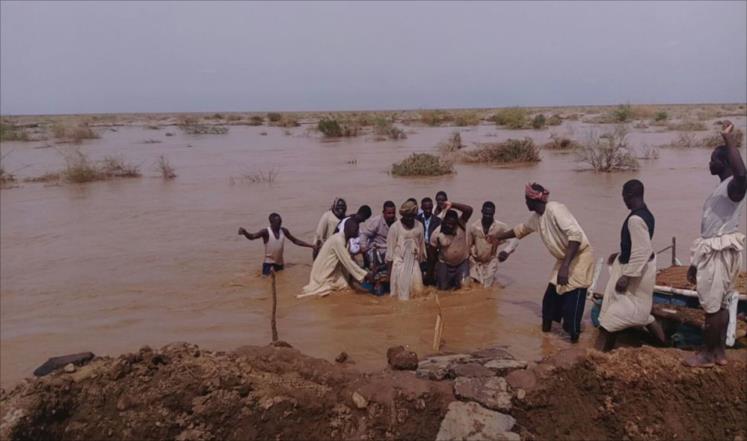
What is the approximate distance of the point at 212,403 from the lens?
3371 mm

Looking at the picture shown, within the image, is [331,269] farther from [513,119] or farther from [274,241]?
[513,119]

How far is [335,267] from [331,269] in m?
0.05

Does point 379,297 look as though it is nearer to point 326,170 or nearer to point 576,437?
point 576,437

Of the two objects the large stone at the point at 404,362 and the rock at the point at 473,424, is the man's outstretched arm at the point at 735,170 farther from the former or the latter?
the large stone at the point at 404,362

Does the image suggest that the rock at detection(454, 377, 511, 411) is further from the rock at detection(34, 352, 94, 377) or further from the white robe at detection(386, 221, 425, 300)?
the white robe at detection(386, 221, 425, 300)

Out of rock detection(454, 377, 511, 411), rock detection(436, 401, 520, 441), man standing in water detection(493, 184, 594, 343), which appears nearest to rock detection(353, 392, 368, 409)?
rock detection(436, 401, 520, 441)

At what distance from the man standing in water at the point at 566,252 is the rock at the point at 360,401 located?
7.14ft

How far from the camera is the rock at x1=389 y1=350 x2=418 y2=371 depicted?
410 cm

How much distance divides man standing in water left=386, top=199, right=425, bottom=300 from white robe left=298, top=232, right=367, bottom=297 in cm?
40

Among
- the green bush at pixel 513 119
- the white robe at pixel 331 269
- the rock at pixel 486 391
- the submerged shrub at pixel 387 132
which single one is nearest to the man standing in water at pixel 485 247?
the white robe at pixel 331 269

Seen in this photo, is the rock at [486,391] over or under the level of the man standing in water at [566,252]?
under

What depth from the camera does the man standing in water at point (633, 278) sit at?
13.7 ft

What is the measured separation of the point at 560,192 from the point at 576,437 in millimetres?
10802

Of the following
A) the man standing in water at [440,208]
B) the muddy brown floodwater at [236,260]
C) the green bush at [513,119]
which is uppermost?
the green bush at [513,119]
